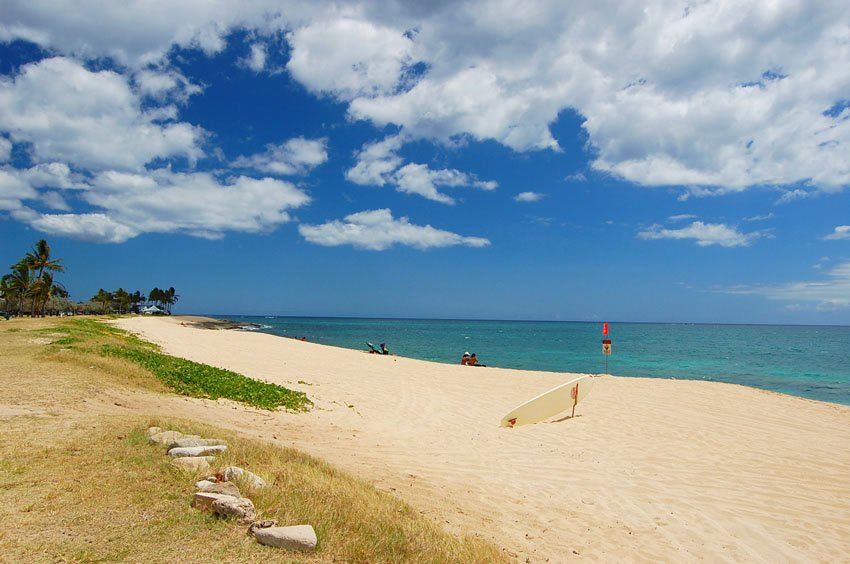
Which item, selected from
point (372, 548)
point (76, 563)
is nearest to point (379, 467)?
point (372, 548)

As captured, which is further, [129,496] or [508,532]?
[508,532]

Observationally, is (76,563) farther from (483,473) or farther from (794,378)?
(794,378)

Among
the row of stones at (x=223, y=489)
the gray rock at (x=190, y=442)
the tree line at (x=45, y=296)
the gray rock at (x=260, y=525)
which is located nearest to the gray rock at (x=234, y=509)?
the row of stones at (x=223, y=489)

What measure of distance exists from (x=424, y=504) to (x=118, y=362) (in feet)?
38.1

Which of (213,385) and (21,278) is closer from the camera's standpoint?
(213,385)

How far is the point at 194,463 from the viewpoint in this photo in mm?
5852

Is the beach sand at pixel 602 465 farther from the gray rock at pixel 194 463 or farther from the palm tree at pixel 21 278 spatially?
the palm tree at pixel 21 278

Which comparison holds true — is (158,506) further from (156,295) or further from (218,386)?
(156,295)

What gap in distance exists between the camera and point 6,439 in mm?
6500

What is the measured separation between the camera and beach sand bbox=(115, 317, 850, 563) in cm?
629

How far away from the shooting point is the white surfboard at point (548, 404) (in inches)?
501

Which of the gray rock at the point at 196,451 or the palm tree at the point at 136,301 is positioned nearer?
the gray rock at the point at 196,451

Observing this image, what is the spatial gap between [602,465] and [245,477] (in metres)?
6.88

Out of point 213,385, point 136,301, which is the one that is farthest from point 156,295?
point 213,385
